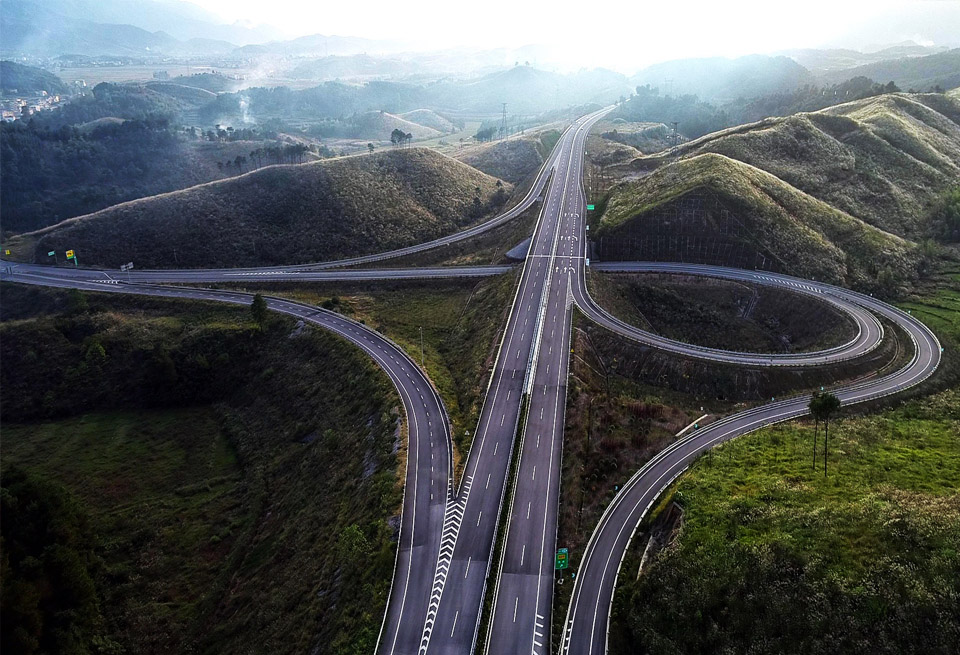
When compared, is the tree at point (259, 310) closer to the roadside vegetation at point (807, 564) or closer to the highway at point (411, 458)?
the highway at point (411, 458)

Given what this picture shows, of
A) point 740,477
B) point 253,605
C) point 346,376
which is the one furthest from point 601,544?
point 346,376

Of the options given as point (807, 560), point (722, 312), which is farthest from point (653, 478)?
point (722, 312)

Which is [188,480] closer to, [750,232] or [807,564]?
[807,564]

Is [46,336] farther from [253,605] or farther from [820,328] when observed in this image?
[820,328]

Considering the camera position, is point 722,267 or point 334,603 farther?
point 722,267

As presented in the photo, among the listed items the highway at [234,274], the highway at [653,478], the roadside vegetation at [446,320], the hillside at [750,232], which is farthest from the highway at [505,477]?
the hillside at [750,232]

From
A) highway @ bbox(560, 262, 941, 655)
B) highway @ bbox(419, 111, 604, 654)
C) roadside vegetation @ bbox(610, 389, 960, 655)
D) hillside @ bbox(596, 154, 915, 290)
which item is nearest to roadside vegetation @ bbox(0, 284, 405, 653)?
highway @ bbox(419, 111, 604, 654)

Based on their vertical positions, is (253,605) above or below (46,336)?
below
